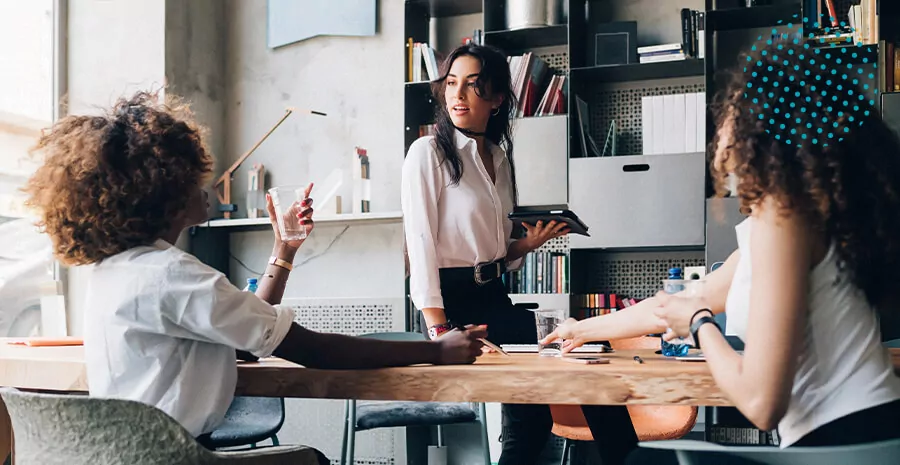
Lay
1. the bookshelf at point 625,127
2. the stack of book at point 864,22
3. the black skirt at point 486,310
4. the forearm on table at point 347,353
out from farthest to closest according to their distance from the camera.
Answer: the bookshelf at point 625,127, the stack of book at point 864,22, the black skirt at point 486,310, the forearm on table at point 347,353

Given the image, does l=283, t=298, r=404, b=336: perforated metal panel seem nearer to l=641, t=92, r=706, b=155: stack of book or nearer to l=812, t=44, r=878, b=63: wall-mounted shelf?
l=641, t=92, r=706, b=155: stack of book

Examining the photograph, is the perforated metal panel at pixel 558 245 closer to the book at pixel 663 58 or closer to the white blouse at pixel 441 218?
the book at pixel 663 58

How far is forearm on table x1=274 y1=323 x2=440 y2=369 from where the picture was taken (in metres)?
1.47

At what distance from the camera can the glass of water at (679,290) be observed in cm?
166

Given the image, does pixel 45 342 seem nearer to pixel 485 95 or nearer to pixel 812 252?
pixel 485 95

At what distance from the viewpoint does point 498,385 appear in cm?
140

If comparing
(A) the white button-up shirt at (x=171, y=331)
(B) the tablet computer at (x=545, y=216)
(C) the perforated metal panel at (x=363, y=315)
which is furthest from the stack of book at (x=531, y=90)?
(A) the white button-up shirt at (x=171, y=331)

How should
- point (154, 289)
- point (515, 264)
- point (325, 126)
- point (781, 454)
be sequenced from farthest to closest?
point (325, 126), point (515, 264), point (154, 289), point (781, 454)

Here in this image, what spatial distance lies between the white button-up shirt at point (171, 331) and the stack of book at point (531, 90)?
2933mm

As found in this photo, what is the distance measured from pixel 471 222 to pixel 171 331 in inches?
47.3

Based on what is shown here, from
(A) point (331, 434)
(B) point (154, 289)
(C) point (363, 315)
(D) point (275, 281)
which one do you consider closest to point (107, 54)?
(C) point (363, 315)

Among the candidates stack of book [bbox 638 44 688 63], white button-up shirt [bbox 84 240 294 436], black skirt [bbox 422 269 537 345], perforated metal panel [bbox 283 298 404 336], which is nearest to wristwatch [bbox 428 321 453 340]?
black skirt [bbox 422 269 537 345]

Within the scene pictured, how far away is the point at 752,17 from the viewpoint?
400 cm

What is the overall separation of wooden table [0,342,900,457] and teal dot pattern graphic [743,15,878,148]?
382 millimetres
